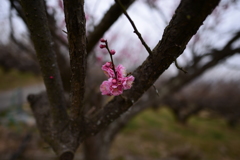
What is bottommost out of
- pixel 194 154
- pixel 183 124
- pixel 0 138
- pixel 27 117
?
pixel 194 154

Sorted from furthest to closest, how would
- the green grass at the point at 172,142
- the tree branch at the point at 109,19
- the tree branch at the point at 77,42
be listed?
the green grass at the point at 172,142, the tree branch at the point at 109,19, the tree branch at the point at 77,42

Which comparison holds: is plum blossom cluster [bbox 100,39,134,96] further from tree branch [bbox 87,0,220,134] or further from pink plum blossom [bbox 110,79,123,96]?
tree branch [bbox 87,0,220,134]

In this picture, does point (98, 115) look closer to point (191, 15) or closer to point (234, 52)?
point (191, 15)

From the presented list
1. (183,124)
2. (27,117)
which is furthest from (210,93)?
(27,117)

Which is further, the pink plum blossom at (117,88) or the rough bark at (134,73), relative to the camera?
the pink plum blossom at (117,88)

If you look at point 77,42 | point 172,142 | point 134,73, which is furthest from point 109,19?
point 172,142

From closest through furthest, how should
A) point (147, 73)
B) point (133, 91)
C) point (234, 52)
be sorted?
point (147, 73), point (133, 91), point (234, 52)

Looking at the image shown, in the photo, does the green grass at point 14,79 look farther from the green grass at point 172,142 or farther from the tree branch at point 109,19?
the tree branch at point 109,19

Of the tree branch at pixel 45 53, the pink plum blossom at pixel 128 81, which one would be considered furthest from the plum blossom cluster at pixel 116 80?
the tree branch at pixel 45 53
